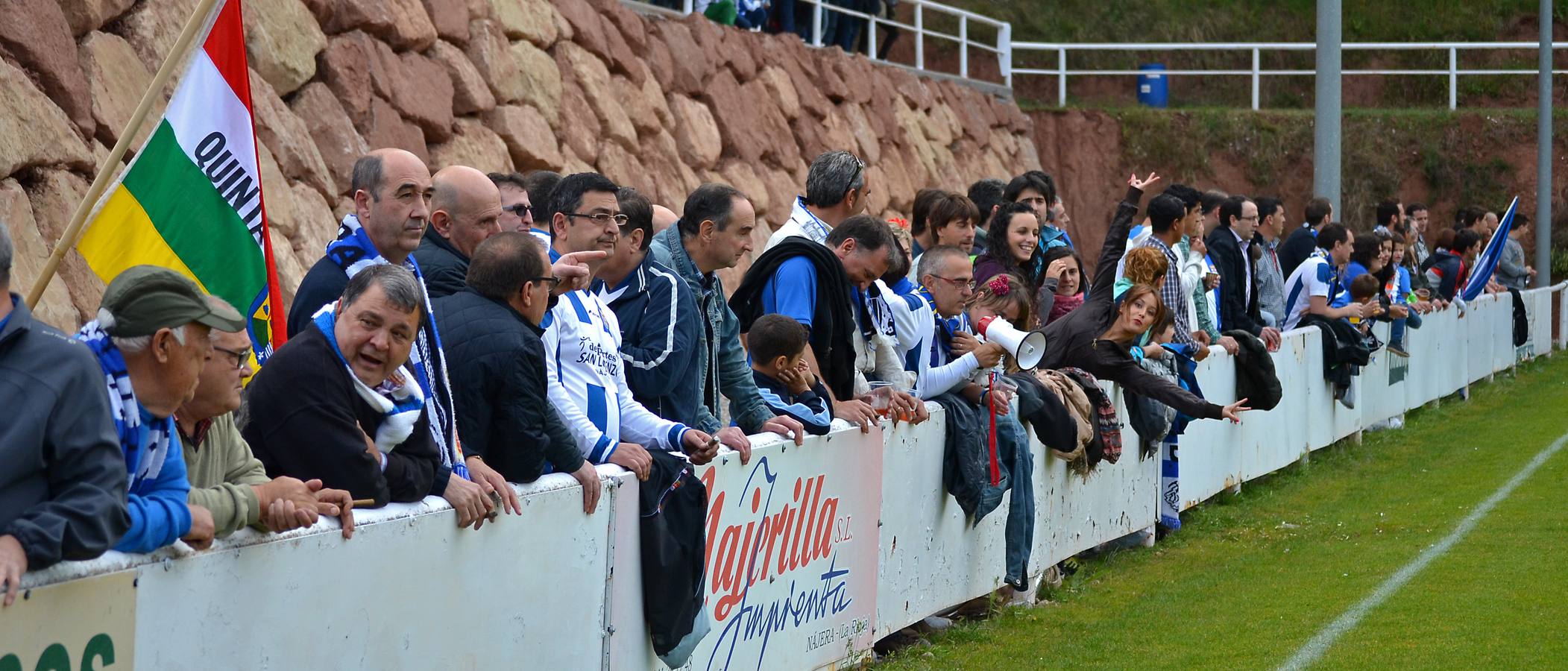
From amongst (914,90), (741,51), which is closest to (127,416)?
(741,51)

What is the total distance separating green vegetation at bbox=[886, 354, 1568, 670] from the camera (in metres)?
7.45

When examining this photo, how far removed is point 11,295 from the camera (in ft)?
11.2

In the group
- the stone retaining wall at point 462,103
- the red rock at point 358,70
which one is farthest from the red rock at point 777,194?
the red rock at point 358,70

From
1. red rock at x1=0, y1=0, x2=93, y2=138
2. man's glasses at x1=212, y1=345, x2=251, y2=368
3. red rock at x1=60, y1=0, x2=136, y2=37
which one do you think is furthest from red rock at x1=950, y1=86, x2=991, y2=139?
man's glasses at x1=212, y1=345, x2=251, y2=368

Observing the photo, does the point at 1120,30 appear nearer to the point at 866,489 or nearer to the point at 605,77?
the point at 605,77

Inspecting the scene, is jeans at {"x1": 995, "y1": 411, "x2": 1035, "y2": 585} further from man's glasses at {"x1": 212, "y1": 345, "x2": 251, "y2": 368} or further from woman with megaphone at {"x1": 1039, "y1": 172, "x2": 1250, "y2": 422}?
man's glasses at {"x1": 212, "y1": 345, "x2": 251, "y2": 368}

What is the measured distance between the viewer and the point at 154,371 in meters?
3.69

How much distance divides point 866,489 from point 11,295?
433cm

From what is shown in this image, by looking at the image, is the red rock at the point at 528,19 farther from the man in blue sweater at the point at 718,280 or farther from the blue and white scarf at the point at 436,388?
the blue and white scarf at the point at 436,388

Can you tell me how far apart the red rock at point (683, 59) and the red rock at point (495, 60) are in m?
2.80

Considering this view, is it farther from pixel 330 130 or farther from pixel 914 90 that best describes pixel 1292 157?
pixel 330 130

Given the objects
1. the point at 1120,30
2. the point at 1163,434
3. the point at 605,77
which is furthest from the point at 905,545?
the point at 1120,30

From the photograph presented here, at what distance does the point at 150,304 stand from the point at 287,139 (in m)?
7.46

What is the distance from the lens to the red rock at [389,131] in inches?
474
